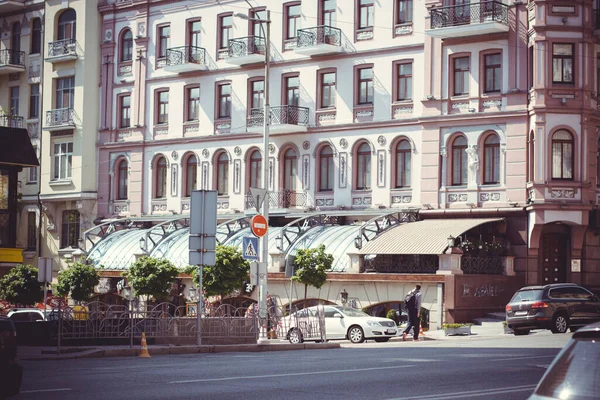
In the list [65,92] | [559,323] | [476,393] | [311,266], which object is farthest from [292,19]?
[476,393]

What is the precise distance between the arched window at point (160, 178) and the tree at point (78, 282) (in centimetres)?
741

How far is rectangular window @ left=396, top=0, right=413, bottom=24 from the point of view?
46.9 m

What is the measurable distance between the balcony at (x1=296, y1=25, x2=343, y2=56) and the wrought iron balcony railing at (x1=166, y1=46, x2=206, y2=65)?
6384mm

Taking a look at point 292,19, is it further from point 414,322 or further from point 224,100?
point 414,322

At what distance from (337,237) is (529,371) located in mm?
27274

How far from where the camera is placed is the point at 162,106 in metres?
55.7

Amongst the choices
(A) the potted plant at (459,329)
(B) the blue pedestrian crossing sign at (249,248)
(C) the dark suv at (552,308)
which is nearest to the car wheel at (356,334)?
(A) the potted plant at (459,329)

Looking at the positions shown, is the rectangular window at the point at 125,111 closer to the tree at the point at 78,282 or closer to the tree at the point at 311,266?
the tree at the point at 78,282

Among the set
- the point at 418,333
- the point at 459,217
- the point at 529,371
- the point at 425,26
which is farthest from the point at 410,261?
the point at 529,371

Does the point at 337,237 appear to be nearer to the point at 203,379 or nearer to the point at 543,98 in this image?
the point at 543,98

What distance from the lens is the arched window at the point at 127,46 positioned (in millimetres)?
56969

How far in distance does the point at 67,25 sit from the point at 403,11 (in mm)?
20061

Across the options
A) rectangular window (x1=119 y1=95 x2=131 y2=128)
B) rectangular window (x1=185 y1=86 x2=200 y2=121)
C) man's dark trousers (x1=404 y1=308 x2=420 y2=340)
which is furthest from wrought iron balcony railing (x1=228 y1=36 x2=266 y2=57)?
man's dark trousers (x1=404 y1=308 x2=420 y2=340)

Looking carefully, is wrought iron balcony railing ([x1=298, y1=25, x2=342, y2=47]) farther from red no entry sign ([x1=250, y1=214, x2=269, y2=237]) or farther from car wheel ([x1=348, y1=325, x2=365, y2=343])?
red no entry sign ([x1=250, y1=214, x2=269, y2=237])
